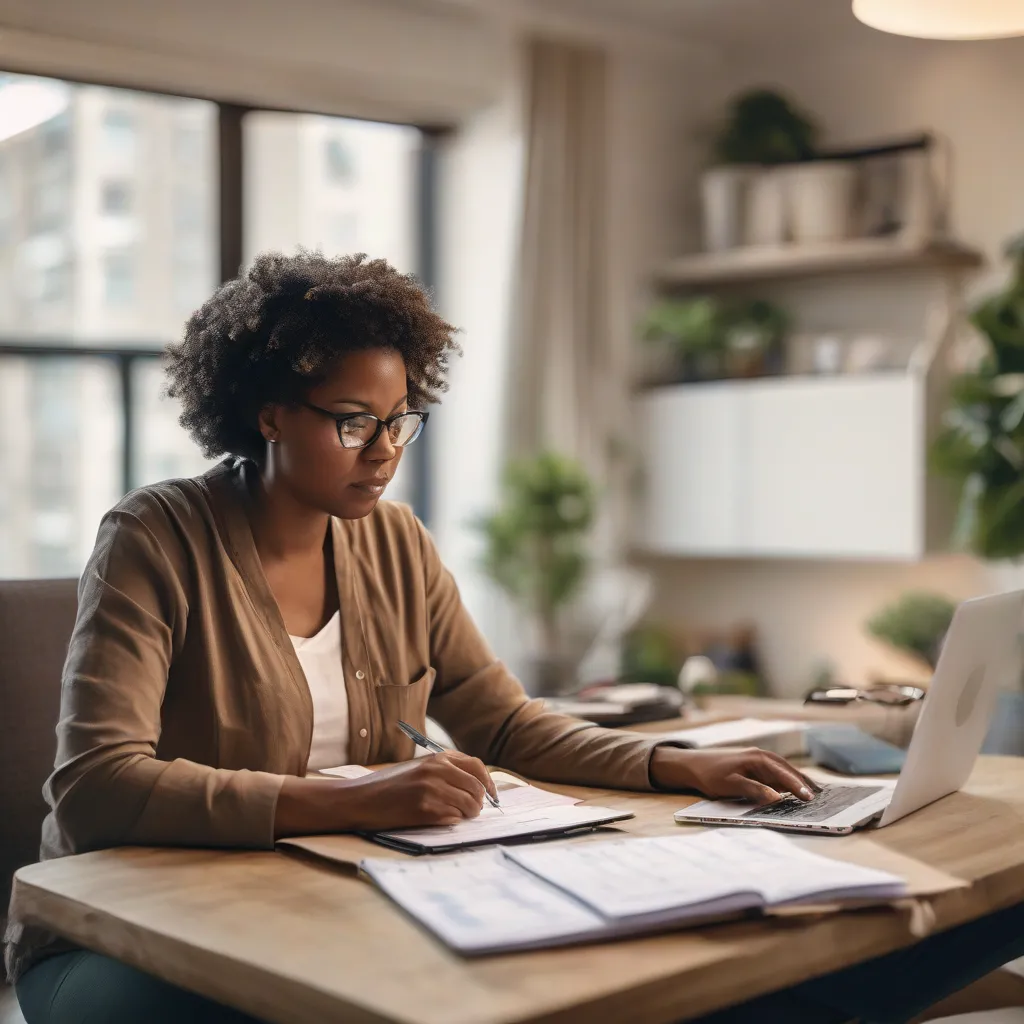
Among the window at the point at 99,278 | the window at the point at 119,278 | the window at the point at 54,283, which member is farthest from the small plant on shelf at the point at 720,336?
the window at the point at 54,283

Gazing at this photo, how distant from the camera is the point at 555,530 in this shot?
13.5ft

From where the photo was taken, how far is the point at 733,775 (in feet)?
5.21

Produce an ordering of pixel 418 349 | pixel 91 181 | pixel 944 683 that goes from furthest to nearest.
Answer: pixel 91 181, pixel 418 349, pixel 944 683

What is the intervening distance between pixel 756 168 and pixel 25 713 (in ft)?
10.8

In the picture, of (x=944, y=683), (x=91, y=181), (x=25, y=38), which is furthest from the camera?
(x=91, y=181)

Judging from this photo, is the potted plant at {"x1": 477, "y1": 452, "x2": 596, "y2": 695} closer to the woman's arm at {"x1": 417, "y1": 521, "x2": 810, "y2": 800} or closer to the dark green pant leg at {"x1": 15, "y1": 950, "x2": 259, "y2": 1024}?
the woman's arm at {"x1": 417, "y1": 521, "x2": 810, "y2": 800}

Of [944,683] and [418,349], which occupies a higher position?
[418,349]

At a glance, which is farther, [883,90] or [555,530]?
[883,90]

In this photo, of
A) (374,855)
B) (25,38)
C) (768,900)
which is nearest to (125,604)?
(374,855)

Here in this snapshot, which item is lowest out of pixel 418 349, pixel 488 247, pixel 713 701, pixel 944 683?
pixel 713 701

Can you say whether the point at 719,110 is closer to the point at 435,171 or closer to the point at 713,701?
the point at 435,171

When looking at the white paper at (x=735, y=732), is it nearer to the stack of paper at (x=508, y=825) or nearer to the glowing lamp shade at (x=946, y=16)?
the stack of paper at (x=508, y=825)

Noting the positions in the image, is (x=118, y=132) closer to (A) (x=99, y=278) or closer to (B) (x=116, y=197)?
(B) (x=116, y=197)

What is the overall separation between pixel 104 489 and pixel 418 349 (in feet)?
8.30
